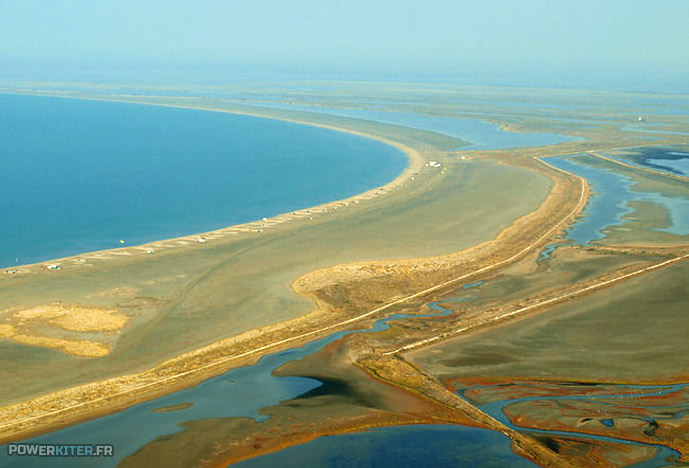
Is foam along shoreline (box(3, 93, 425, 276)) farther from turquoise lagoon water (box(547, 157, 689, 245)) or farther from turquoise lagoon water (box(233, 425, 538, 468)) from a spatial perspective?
turquoise lagoon water (box(233, 425, 538, 468))

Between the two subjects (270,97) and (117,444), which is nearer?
(117,444)

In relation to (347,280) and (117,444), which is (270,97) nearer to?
(347,280)

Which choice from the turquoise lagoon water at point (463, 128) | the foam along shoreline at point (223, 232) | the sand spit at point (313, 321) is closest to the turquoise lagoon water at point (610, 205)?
the sand spit at point (313, 321)

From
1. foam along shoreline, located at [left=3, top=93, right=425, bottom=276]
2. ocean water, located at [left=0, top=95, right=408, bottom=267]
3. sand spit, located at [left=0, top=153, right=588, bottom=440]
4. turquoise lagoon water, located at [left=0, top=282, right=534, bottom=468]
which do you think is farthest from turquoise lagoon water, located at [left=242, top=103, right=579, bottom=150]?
turquoise lagoon water, located at [left=0, top=282, right=534, bottom=468]

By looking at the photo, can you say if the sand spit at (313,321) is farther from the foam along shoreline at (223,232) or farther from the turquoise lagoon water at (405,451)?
the foam along shoreline at (223,232)

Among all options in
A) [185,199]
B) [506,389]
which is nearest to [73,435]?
[506,389]

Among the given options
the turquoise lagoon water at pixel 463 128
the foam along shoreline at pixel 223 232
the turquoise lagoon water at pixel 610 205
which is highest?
the turquoise lagoon water at pixel 463 128

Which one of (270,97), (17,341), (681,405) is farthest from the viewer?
(270,97)
